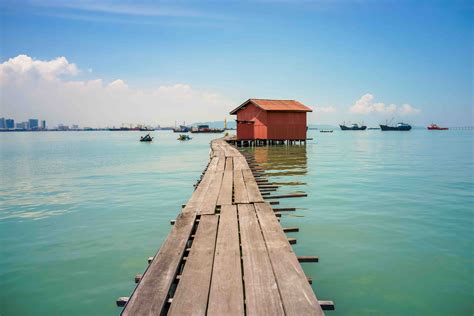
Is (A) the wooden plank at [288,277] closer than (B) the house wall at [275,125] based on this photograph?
Yes

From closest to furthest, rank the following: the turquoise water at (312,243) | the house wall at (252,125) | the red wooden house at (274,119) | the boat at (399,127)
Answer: the turquoise water at (312,243), the red wooden house at (274,119), the house wall at (252,125), the boat at (399,127)

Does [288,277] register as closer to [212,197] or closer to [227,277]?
[227,277]

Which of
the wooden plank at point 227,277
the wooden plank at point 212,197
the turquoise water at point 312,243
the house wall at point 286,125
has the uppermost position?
the house wall at point 286,125

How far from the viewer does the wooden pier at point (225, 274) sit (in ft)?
10.6

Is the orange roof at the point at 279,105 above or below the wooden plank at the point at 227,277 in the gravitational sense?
above

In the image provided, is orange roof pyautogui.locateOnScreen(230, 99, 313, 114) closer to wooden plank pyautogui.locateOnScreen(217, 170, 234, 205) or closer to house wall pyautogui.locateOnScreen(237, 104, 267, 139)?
house wall pyautogui.locateOnScreen(237, 104, 267, 139)

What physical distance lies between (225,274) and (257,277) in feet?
1.33

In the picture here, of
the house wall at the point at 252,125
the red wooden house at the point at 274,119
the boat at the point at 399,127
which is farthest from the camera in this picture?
the boat at the point at 399,127

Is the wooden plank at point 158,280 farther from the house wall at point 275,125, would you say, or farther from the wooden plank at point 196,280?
the house wall at point 275,125

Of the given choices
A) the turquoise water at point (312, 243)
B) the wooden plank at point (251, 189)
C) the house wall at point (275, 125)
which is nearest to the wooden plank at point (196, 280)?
the turquoise water at point (312, 243)

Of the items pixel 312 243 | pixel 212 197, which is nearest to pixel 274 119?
pixel 212 197

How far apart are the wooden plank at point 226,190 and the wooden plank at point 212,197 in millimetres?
107

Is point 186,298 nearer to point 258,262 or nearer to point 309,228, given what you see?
point 258,262

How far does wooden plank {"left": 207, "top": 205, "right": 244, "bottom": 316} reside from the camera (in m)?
3.23
